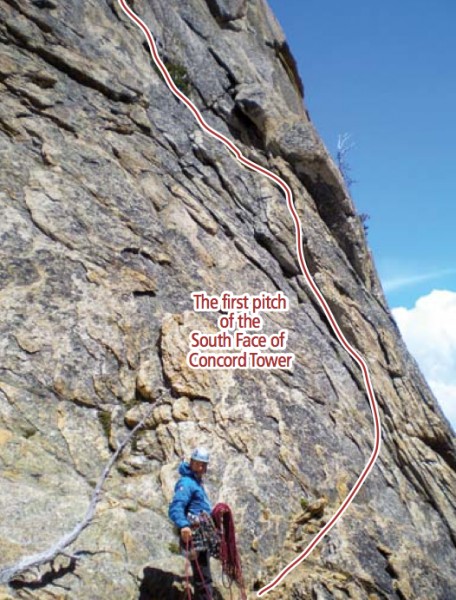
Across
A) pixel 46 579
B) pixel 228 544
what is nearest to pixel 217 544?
pixel 228 544

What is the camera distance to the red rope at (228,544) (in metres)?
8.38

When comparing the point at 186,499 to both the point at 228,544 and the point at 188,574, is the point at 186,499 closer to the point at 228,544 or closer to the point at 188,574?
the point at 188,574

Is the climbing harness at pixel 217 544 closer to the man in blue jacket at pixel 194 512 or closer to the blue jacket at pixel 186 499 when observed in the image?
the man in blue jacket at pixel 194 512

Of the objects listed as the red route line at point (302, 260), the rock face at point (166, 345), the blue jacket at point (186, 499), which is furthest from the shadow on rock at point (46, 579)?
the red route line at point (302, 260)

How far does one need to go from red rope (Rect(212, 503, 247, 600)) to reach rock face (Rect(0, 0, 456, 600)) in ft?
1.23

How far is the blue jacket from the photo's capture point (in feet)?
25.7

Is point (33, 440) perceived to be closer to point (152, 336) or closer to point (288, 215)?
point (152, 336)

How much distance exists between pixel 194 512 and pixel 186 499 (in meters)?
0.32

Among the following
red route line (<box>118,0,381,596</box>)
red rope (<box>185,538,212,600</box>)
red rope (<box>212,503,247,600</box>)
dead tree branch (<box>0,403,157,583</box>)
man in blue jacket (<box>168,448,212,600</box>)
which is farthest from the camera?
red route line (<box>118,0,381,596</box>)

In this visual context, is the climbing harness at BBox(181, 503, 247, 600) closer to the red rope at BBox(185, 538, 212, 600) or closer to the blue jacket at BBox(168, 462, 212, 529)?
the red rope at BBox(185, 538, 212, 600)

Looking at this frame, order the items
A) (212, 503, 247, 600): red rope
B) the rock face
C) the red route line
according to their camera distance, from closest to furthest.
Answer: (212, 503, 247, 600): red rope
the rock face
the red route line

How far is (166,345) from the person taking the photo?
36.9ft

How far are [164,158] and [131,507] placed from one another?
1006cm

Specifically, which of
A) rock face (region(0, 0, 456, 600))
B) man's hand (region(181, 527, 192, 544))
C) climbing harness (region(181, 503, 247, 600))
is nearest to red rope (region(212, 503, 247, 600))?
climbing harness (region(181, 503, 247, 600))
